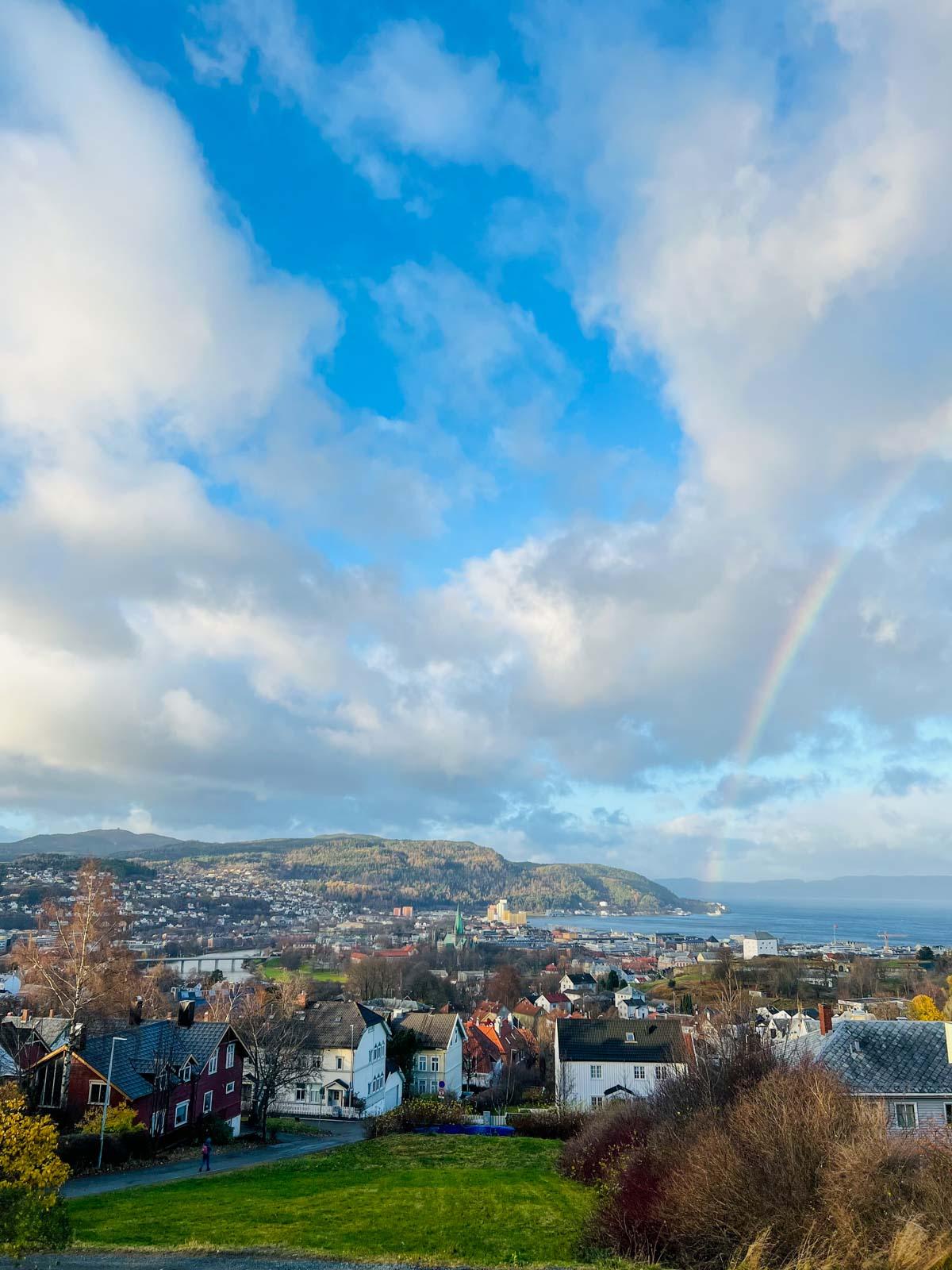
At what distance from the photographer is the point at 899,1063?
29375 mm

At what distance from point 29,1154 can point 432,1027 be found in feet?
166

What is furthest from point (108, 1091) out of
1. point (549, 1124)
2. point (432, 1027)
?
point (432, 1027)

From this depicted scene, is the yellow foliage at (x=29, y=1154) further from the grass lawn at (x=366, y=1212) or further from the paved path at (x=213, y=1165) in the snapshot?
the paved path at (x=213, y=1165)

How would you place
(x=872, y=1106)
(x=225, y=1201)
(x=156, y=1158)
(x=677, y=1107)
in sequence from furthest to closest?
1. (x=156, y=1158)
2. (x=225, y=1201)
3. (x=677, y=1107)
4. (x=872, y=1106)

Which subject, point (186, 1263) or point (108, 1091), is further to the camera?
point (108, 1091)

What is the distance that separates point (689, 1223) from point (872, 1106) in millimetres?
4197

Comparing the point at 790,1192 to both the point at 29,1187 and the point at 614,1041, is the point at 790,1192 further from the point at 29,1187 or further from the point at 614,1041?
the point at 614,1041

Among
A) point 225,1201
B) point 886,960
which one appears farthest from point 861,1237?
point 886,960

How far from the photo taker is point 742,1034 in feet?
64.4

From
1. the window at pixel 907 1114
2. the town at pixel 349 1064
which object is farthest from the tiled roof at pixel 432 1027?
the window at pixel 907 1114

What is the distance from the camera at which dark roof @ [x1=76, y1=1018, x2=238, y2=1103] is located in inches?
1256

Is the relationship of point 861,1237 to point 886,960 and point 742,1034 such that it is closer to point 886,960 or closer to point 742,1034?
point 742,1034

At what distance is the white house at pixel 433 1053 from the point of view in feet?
194

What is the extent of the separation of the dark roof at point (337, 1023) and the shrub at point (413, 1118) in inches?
324
